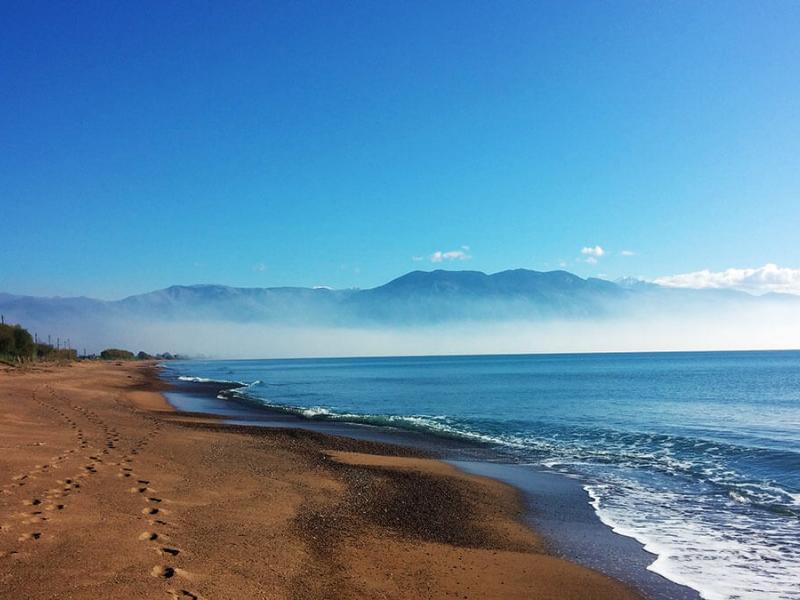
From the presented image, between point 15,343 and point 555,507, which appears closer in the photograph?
point 555,507

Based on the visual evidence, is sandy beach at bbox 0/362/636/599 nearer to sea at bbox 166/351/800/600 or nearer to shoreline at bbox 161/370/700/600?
shoreline at bbox 161/370/700/600

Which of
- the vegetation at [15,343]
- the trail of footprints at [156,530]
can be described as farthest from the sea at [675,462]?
the vegetation at [15,343]

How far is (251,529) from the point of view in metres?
9.99

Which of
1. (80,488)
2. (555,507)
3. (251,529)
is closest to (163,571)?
(251,529)

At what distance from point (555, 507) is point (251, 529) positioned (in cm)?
743

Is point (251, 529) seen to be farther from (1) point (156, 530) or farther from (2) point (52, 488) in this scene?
(2) point (52, 488)

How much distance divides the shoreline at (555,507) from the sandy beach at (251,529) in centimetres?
45

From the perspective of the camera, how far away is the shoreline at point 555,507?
9.27 metres

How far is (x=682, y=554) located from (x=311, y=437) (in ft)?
54.1

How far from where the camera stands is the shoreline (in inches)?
365

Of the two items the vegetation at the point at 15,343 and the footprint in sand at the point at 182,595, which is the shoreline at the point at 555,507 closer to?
the footprint in sand at the point at 182,595

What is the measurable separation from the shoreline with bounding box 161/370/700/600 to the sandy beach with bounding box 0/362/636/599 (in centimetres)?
45

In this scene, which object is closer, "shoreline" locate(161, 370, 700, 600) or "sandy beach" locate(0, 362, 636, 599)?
"sandy beach" locate(0, 362, 636, 599)

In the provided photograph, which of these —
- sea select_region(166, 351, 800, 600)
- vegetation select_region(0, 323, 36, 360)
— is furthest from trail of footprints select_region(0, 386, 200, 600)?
vegetation select_region(0, 323, 36, 360)
